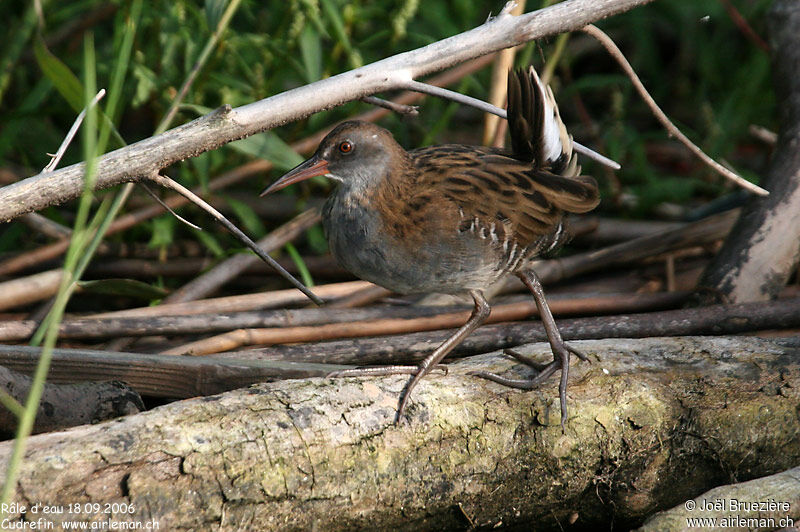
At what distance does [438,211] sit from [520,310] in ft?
2.44

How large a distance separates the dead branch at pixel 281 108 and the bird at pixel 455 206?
0.29m

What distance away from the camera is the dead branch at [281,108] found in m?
2.20

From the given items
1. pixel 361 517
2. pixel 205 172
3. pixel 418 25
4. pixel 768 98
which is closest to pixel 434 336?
pixel 361 517

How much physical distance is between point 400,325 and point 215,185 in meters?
1.11

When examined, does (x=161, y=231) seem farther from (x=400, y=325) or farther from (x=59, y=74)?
(x=400, y=325)

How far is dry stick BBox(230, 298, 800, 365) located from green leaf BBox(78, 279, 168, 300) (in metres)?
0.58

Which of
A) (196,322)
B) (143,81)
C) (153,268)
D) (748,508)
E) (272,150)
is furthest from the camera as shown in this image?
(153,268)

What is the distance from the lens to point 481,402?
94.5 inches

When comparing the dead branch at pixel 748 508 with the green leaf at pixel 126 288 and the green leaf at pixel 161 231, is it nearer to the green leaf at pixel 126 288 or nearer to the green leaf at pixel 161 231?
the green leaf at pixel 126 288

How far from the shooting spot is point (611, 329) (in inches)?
116

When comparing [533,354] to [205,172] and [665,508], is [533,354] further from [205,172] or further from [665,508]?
[205,172]

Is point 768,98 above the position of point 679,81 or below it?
below

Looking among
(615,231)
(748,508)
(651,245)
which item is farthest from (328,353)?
(615,231)

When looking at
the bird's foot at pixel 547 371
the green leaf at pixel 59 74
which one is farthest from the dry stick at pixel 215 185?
the bird's foot at pixel 547 371
